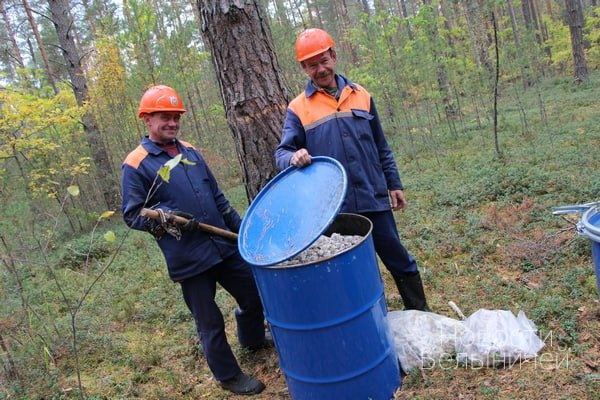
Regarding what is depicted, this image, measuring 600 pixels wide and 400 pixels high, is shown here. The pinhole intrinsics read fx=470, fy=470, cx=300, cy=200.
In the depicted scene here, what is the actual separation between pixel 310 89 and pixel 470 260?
2407mm

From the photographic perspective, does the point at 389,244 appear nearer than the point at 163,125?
No

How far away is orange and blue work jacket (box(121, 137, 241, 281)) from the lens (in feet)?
9.24

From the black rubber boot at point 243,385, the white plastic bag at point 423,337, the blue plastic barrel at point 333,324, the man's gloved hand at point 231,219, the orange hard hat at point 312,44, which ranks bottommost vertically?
the black rubber boot at point 243,385

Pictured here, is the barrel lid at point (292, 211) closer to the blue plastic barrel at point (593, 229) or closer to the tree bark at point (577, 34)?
the blue plastic barrel at point (593, 229)

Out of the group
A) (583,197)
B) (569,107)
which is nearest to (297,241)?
(583,197)

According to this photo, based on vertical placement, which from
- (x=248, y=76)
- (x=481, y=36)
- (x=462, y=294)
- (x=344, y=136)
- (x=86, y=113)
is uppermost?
(x=86, y=113)

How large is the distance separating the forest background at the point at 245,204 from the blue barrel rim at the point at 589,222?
0.76m

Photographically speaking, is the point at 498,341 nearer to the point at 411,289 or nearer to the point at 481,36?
the point at 411,289

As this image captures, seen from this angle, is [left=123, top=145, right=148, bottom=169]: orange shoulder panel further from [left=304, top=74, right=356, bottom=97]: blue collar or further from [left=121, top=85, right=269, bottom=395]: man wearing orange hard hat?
[left=304, top=74, right=356, bottom=97]: blue collar

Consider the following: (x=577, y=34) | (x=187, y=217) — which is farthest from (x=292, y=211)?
(x=577, y=34)

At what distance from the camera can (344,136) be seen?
2.88 meters

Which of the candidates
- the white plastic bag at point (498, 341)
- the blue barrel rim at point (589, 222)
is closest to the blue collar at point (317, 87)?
the blue barrel rim at point (589, 222)

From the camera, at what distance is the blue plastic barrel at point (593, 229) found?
7.29 feet

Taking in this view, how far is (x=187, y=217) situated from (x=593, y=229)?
218cm
